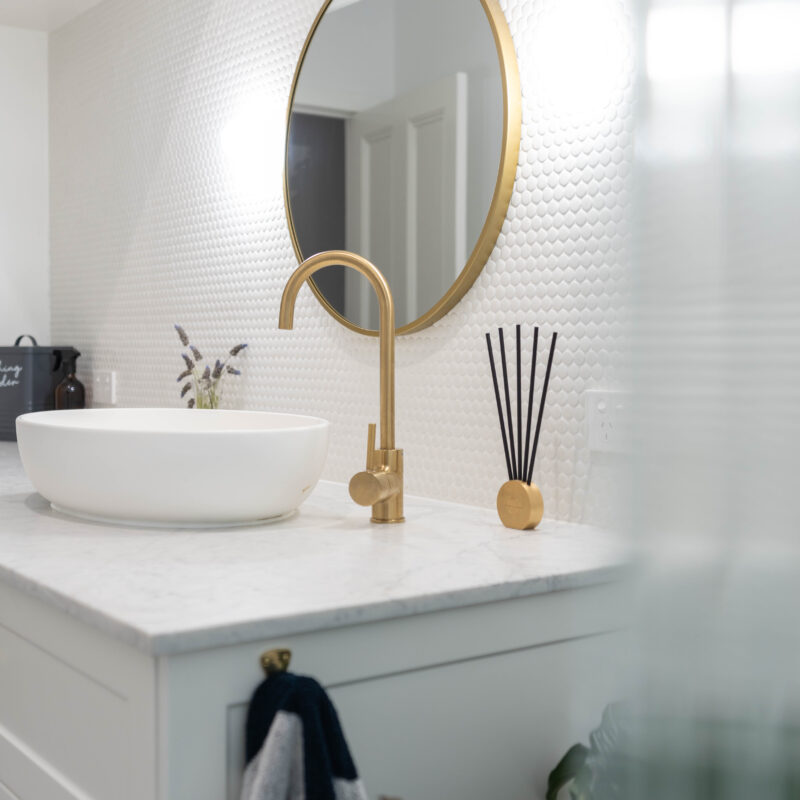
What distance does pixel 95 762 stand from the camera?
97cm

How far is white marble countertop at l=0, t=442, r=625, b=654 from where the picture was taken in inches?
34.6

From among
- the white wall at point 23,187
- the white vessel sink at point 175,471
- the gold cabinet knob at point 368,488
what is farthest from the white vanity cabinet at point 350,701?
the white wall at point 23,187

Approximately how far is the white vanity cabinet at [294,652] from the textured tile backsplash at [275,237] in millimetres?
304

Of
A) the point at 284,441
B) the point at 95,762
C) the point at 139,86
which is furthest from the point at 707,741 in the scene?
the point at 139,86

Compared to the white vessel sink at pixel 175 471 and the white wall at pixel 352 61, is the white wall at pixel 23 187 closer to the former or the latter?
the white wall at pixel 352 61

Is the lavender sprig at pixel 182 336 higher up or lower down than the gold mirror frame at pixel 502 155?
lower down

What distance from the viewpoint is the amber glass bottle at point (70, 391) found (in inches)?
99.4

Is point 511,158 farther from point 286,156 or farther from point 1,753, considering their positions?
point 1,753

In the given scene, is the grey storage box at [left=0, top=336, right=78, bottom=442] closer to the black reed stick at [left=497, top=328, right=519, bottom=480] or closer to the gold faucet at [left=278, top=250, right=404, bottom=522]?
the gold faucet at [left=278, top=250, right=404, bottom=522]

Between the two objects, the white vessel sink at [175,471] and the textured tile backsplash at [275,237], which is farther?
the textured tile backsplash at [275,237]

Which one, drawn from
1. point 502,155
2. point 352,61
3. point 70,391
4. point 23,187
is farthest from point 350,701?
point 23,187

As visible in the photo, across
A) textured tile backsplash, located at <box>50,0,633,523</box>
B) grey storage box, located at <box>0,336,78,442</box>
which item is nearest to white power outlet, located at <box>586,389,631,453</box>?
textured tile backsplash, located at <box>50,0,633,523</box>

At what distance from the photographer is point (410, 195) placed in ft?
5.24

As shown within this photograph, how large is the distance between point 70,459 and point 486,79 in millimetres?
814
